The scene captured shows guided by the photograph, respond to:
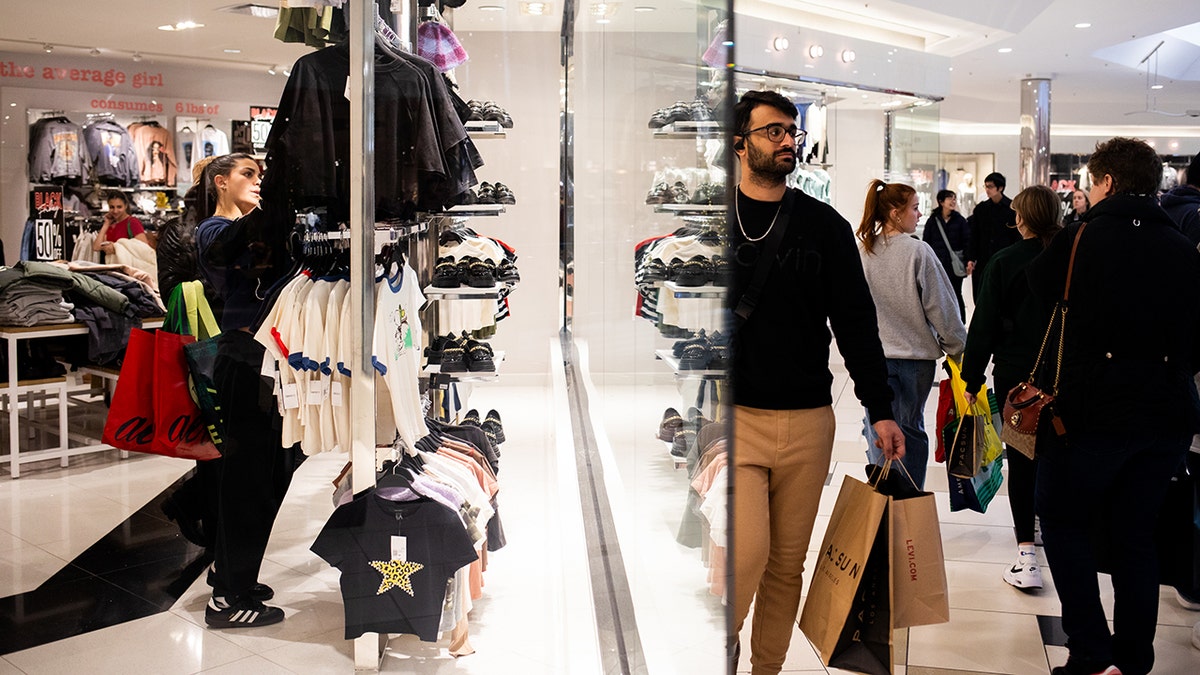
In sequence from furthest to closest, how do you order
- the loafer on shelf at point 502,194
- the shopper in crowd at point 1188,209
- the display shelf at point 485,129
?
the loafer on shelf at point 502,194 → the display shelf at point 485,129 → the shopper in crowd at point 1188,209

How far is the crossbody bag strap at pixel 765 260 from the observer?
2.31 m

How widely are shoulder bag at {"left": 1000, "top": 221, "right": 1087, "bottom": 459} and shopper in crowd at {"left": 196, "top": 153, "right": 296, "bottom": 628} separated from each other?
7.29 ft

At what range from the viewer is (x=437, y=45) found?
466 centimetres

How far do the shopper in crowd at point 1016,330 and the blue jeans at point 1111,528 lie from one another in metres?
0.83

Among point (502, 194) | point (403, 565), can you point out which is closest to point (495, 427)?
point (502, 194)

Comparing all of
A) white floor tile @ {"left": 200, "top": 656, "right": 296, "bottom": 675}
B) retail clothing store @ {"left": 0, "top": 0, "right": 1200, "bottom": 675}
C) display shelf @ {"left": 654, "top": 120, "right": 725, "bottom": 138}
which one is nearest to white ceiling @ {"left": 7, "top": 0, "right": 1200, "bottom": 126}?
retail clothing store @ {"left": 0, "top": 0, "right": 1200, "bottom": 675}

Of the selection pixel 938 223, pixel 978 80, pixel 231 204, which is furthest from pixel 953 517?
pixel 978 80

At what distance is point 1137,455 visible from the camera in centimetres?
281

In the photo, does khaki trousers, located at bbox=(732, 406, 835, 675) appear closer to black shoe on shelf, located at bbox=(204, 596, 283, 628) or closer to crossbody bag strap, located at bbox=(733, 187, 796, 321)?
crossbody bag strap, located at bbox=(733, 187, 796, 321)

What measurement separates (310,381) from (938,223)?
8039 millimetres

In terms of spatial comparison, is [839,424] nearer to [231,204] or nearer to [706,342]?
[231,204]

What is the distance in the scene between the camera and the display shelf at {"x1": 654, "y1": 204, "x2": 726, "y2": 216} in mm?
1621

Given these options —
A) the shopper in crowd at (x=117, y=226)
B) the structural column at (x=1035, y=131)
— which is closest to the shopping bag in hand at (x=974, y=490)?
the shopper in crowd at (x=117, y=226)

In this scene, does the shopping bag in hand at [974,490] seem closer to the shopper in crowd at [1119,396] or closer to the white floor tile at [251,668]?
the shopper in crowd at [1119,396]
